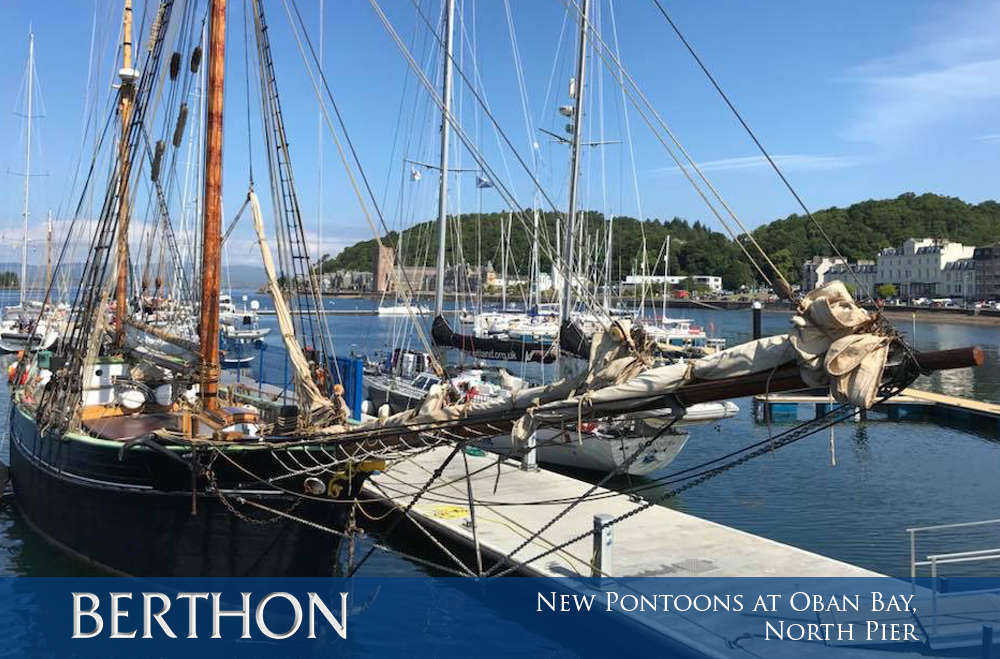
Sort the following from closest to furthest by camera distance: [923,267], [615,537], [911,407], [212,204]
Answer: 1. [212,204]
2. [615,537]
3. [911,407]
4. [923,267]

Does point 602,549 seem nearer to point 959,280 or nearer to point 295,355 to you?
point 295,355

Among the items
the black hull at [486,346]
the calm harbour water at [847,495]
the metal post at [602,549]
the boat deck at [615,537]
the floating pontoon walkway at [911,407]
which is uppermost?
the black hull at [486,346]

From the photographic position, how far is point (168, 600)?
1287 centimetres

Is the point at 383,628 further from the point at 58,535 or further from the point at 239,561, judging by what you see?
the point at 58,535

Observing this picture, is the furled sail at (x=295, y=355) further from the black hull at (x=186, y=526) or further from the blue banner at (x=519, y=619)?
the blue banner at (x=519, y=619)

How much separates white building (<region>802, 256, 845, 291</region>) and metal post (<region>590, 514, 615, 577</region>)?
519ft

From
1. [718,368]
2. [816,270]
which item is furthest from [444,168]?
[816,270]

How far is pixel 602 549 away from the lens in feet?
41.7

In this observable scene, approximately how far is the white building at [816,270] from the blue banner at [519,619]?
15771cm

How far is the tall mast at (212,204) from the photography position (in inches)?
537

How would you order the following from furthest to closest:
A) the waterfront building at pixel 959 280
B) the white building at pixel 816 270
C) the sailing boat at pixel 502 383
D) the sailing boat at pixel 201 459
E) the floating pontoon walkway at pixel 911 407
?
the white building at pixel 816 270
the waterfront building at pixel 959 280
the floating pontoon walkway at pixel 911 407
the sailing boat at pixel 502 383
the sailing boat at pixel 201 459

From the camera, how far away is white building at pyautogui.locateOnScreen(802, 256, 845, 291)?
538 feet

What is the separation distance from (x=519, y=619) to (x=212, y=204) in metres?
8.51

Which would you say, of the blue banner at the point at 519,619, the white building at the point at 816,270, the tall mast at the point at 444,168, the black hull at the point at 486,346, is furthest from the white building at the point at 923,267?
the blue banner at the point at 519,619
